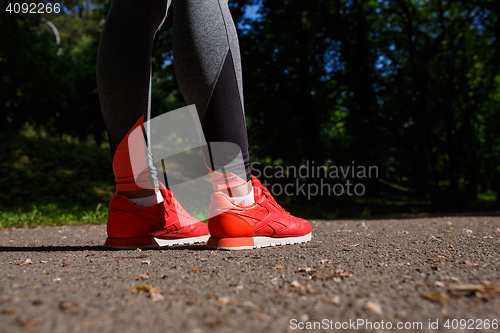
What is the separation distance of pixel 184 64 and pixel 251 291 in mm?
1047

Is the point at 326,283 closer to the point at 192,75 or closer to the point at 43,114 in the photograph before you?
the point at 192,75

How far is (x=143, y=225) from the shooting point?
1.78 meters

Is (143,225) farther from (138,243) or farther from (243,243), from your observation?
(243,243)

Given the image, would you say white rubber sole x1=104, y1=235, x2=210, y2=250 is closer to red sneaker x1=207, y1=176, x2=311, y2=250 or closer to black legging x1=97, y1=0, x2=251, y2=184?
red sneaker x1=207, y1=176, x2=311, y2=250

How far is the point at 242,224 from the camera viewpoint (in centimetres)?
166

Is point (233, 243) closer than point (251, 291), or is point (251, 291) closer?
point (251, 291)

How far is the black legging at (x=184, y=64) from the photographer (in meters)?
1.57

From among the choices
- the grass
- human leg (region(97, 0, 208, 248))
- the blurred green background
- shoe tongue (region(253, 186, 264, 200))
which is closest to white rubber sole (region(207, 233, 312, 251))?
shoe tongue (region(253, 186, 264, 200))

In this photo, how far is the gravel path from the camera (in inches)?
29.4

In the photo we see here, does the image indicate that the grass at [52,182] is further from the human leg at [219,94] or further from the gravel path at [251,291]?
the gravel path at [251,291]

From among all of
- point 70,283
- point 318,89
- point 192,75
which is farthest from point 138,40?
point 318,89

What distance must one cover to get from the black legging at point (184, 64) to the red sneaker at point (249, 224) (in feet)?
0.63

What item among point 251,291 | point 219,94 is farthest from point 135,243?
point 251,291

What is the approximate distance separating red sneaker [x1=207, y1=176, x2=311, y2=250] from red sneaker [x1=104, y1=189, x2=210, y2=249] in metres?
0.27
